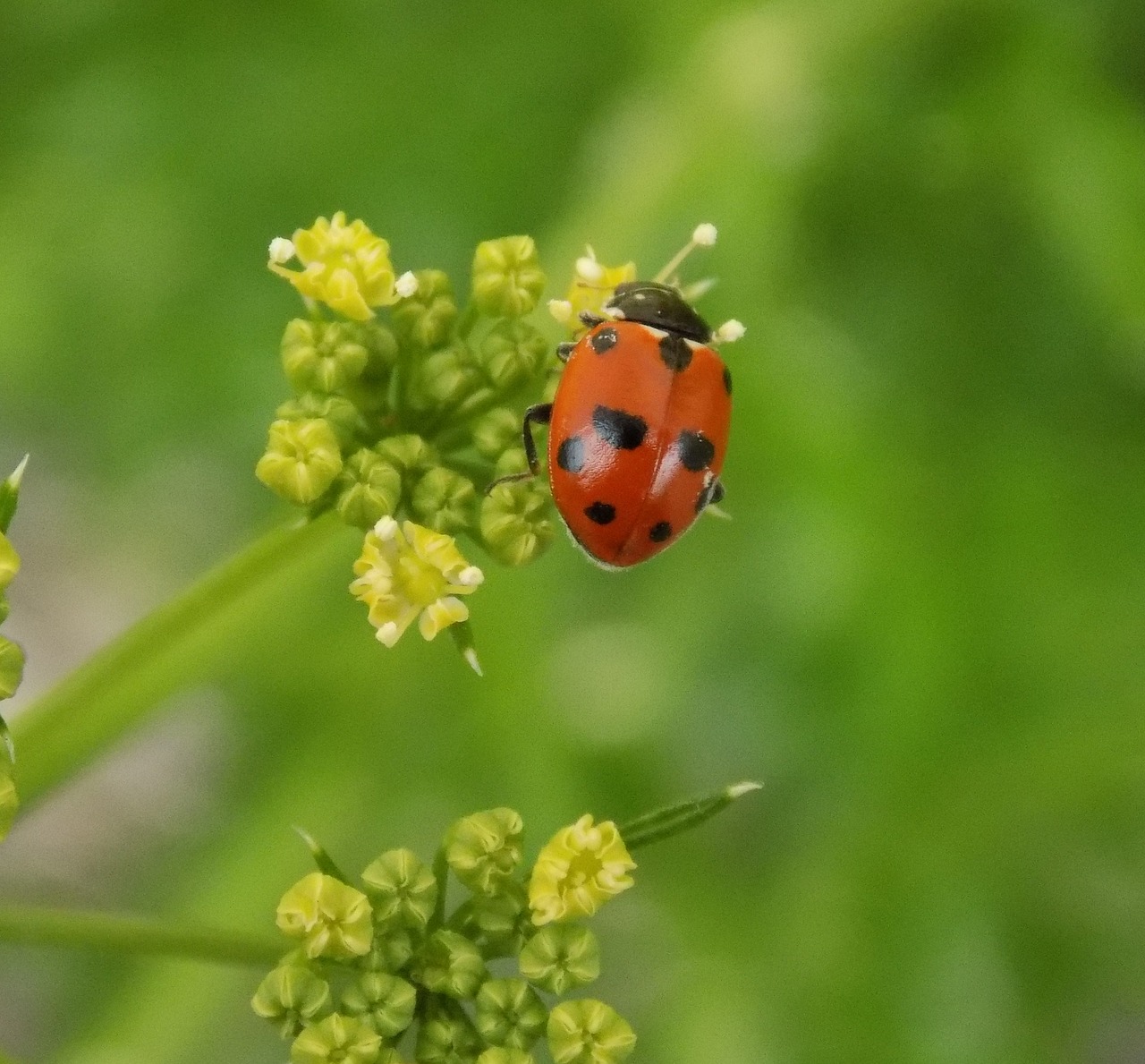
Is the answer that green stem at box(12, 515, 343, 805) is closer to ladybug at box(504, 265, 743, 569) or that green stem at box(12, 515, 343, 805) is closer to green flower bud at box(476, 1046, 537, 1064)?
ladybug at box(504, 265, 743, 569)

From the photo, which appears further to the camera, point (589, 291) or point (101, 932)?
point (589, 291)

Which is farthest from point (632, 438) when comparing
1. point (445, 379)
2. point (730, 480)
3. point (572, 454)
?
point (730, 480)

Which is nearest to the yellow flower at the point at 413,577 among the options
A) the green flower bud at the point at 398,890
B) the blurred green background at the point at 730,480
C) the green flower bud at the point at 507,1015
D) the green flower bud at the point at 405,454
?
the green flower bud at the point at 405,454

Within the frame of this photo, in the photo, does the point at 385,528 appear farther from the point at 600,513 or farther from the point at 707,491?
the point at 707,491

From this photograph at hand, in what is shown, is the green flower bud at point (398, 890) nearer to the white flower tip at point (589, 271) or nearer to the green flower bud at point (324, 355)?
the green flower bud at point (324, 355)

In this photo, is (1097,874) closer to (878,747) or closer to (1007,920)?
(1007,920)

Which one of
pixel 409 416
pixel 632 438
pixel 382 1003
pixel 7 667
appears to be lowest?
pixel 382 1003
